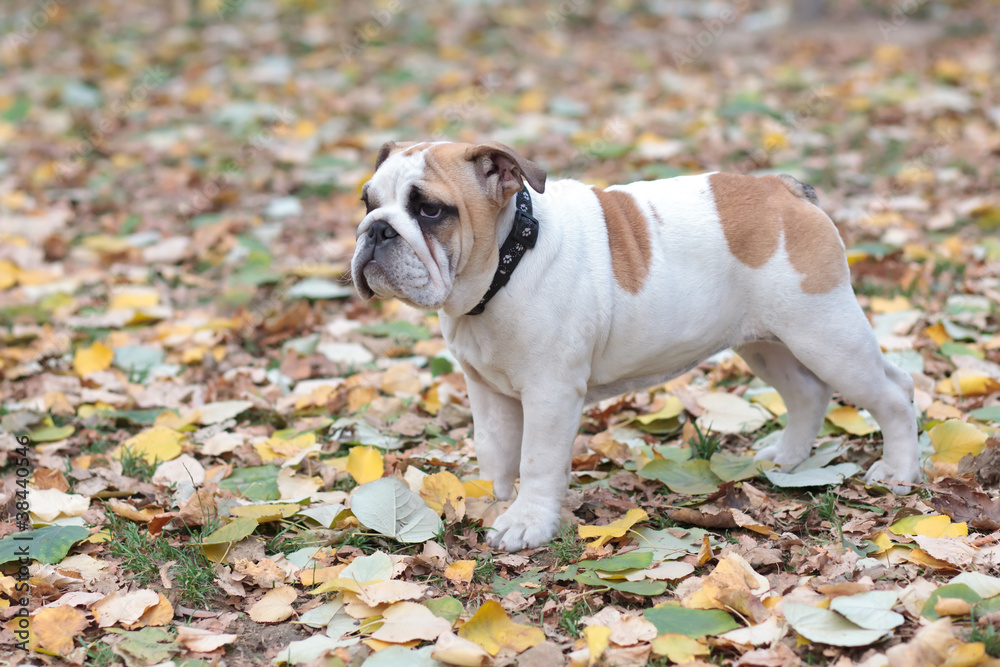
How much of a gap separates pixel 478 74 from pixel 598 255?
785 centimetres

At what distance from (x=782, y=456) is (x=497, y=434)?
1.18 metres

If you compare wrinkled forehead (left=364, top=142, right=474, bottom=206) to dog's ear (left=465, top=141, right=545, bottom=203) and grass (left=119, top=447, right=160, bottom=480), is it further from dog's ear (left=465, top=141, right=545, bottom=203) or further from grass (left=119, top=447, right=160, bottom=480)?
grass (left=119, top=447, right=160, bottom=480)

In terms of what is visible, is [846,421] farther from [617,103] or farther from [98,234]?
[617,103]

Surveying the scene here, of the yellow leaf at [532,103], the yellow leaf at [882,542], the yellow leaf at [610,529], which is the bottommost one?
the yellow leaf at [610,529]

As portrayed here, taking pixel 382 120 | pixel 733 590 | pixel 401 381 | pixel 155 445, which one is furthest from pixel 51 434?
pixel 382 120

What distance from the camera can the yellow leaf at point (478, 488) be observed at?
12.2ft

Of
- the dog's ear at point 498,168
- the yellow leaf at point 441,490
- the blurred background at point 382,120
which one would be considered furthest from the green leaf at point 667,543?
the blurred background at point 382,120

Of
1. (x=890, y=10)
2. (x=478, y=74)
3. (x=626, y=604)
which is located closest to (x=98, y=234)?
(x=478, y=74)

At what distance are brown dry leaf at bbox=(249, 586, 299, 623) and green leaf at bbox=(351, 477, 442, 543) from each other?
41 cm

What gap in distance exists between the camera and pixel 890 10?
12.4 meters

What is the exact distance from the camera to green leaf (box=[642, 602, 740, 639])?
276 centimetres
